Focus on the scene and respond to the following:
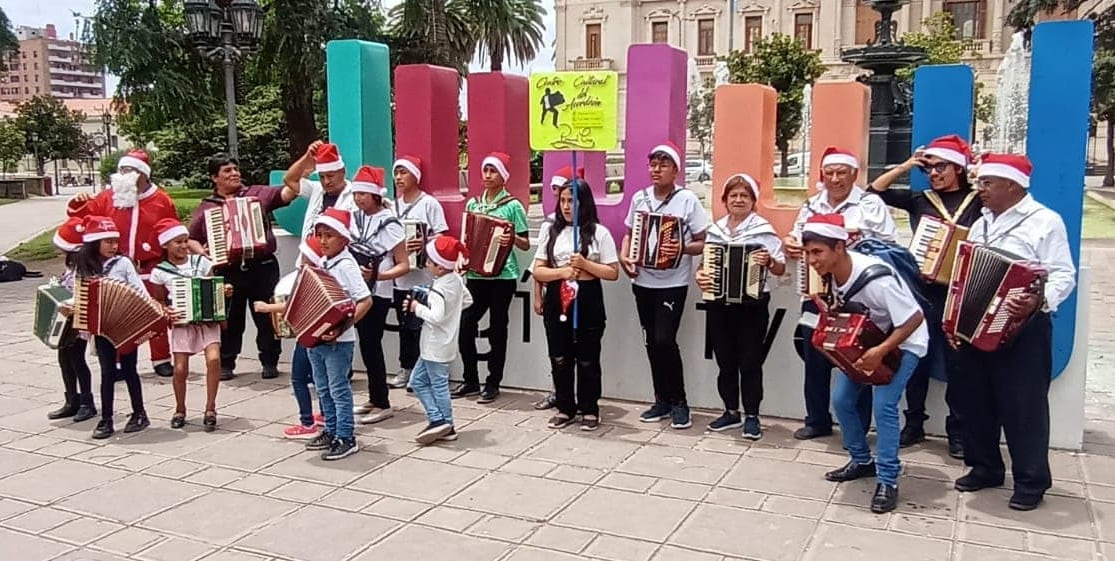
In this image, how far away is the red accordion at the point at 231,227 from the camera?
7.71 metres

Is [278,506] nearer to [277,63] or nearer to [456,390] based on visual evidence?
[456,390]

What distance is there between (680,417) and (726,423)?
1.05 feet

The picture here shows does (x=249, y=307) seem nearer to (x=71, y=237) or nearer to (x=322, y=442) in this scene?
(x=71, y=237)

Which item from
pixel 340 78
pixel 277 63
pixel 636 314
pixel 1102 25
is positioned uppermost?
pixel 1102 25

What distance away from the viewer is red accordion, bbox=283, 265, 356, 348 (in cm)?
568

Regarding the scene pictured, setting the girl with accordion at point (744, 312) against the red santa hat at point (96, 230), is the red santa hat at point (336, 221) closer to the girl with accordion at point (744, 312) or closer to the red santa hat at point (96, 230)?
the red santa hat at point (96, 230)

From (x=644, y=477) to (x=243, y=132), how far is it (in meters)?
27.3

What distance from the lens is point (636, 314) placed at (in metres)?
7.21

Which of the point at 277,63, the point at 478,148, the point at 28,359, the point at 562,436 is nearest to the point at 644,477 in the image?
the point at 562,436

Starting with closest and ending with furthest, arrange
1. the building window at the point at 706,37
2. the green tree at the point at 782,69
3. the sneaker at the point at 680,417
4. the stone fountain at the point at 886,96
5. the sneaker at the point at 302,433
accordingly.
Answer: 1. the sneaker at the point at 302,433
2. the sneaker at the point at 680,417
3. the stone fountain at the point at 886,96
4. the green tree at the point at 782,69
5. the building window at the point at 706,37

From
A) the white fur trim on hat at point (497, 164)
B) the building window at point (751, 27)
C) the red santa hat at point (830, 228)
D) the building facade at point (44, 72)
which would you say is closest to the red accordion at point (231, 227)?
the white fur trim on hat at point (497, 164)

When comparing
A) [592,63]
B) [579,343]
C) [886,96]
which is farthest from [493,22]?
[592,63]

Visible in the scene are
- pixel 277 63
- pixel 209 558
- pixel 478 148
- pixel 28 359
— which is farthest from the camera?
pixel 277 63

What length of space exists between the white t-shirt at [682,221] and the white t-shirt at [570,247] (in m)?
0.23
